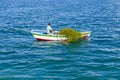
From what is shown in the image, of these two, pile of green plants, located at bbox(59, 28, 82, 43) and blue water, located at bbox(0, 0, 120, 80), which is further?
pile of green plants, located at bbox(59, 28, 82, 43)

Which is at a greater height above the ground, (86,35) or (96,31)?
(96,31)

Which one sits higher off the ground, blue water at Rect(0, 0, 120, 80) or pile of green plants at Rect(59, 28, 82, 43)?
pile of green plants at Rect(59, 28, 82, 43)

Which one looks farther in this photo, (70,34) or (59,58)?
(70,34)

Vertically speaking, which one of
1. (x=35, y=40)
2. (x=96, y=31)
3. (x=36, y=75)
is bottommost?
(x=36, y=75)

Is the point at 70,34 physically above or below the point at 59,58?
above

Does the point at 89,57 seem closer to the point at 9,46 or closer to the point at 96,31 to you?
Answer: the point at 9,46

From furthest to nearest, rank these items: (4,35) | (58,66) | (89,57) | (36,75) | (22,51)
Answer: (4,35) < (22,51) < (89,57) < (58,66) < (36,75)

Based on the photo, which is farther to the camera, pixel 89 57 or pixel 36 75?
pixel 89 57

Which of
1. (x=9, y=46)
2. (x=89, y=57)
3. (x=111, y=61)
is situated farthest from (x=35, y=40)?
(x=111, y=61)

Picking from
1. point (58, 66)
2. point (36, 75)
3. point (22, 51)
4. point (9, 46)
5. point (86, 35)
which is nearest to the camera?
point (36, 75)

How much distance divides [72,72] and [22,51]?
1126cm

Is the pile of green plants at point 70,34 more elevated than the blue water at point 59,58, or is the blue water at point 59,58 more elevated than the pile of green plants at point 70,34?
the pile of green plants at point 70,34

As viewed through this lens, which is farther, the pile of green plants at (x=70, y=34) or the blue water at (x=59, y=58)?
the pile of green plants at (x=70, y=34)

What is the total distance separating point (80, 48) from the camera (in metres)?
43.3
